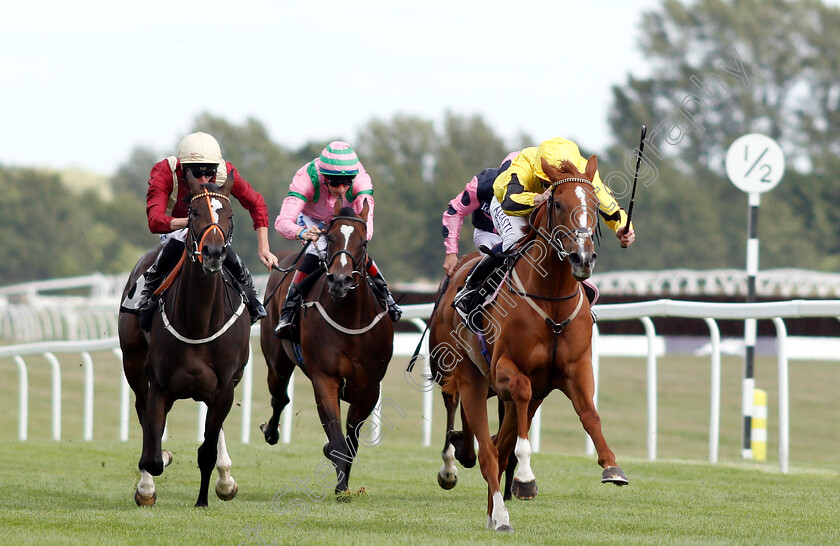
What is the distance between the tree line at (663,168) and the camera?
→ 145 feet

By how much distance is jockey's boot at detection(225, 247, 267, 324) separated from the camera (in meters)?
6.60

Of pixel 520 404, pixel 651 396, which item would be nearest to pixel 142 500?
pixel 520 404

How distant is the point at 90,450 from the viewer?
8.98m

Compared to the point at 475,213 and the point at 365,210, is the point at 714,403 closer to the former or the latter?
the point at 475,213

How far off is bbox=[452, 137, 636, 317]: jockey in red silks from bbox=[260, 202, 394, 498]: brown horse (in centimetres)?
72

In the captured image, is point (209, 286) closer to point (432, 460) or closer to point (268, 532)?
point (268, 532)

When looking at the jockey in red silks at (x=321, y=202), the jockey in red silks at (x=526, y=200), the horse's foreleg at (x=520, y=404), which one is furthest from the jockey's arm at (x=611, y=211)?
the jockey in red silks at (x=321, y=202)

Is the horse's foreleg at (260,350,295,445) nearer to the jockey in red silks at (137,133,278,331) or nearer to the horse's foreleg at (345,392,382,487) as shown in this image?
the horse's foreleg at (345,392,382,487)

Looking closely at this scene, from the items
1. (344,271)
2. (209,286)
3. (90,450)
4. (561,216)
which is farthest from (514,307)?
(90,450)

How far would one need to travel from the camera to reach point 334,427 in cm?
668

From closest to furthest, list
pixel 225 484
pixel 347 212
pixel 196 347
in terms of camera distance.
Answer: pixel 196 347
pixel 225 484
pixel 347 212

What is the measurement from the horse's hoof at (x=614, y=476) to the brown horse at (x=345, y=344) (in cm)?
212

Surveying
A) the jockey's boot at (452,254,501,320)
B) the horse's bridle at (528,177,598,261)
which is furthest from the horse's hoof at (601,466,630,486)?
the jockey's boot at (452,254,501,320)

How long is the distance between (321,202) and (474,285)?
176 cm
